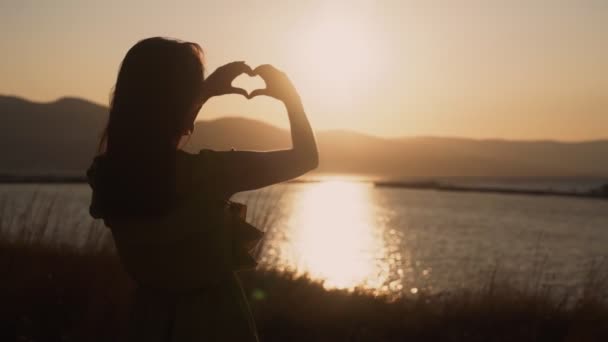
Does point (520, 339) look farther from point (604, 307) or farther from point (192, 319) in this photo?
point (192, 319)

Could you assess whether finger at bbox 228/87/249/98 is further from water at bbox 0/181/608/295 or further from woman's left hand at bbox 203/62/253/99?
water at bbox 0/181/608/295

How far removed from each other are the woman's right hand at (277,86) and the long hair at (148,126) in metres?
0.19

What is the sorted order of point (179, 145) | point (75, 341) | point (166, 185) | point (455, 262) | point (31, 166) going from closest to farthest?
point (166, 185), point (179, 145), point (75, 341), point (455, 262), point (31, 166)

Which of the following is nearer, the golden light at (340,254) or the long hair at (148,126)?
the long hair at (148,126)

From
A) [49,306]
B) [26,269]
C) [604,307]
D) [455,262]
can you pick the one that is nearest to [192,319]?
[49,306]

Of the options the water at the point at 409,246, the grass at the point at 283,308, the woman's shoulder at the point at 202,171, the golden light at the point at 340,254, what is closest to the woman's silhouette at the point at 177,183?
the woman's shoulder at the point at 202,171

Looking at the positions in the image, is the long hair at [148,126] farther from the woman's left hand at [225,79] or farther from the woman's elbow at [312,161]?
the woman's elbow at [312,161]

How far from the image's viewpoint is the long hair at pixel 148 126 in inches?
69.0

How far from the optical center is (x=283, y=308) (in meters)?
6.20

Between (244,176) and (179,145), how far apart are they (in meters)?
0.24

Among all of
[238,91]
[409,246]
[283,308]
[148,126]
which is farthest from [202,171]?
[409,246]

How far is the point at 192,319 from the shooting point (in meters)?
1.84

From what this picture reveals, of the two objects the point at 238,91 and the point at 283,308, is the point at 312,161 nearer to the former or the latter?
the point at 238,91

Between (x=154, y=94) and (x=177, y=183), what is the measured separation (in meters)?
0.24
